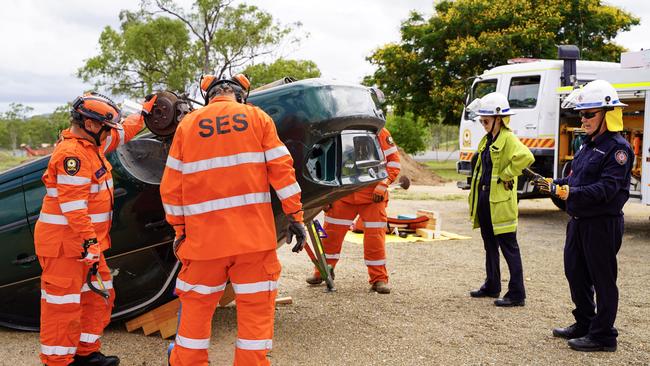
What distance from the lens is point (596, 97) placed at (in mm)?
4047

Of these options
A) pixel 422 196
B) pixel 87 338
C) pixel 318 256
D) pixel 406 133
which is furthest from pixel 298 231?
pixel 406 133

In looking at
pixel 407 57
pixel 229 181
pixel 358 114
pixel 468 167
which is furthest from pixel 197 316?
pixel 407 57

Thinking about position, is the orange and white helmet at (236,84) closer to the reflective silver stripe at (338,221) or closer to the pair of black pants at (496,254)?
the reflective silver stripe at (338,221)

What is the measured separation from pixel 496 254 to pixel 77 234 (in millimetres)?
3551

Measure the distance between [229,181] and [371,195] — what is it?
2713 millimetres

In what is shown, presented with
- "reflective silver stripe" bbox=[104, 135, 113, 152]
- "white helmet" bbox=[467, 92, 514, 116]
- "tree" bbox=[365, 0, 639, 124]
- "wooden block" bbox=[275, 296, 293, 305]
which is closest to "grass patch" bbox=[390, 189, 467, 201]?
"tree" bbox=[365, 0, 639, 124]

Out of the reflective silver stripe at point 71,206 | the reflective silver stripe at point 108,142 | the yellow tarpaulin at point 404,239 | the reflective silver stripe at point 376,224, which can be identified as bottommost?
the yellow tarpaulin at point 404,239

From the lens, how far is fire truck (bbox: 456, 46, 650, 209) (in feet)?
29.4

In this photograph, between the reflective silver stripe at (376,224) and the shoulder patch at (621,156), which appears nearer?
the shoulder patch at (621,156)

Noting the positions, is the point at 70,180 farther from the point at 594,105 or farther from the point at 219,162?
the point at 594,105

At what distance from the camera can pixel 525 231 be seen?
381 inches

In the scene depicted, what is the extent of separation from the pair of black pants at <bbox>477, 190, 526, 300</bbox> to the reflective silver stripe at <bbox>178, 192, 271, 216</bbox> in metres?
2.79

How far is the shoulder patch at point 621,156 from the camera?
3975 mm

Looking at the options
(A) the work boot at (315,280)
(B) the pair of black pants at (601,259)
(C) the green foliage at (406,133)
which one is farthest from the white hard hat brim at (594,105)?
(C) the green foliage at (406,133)
